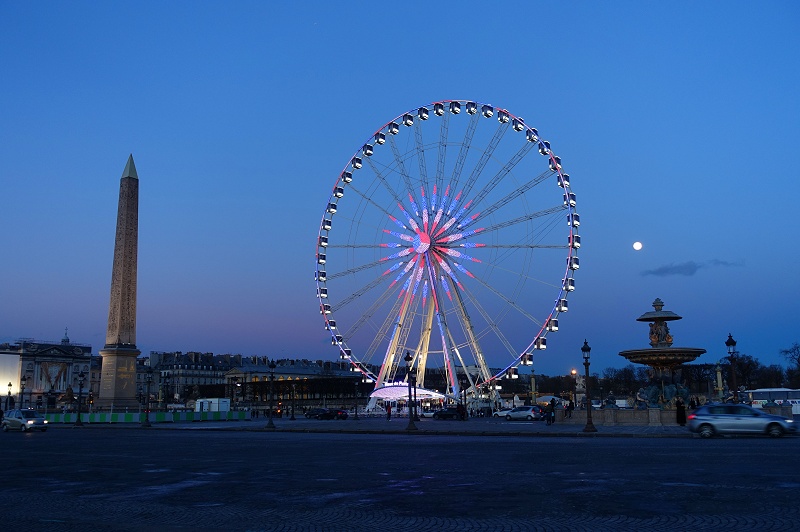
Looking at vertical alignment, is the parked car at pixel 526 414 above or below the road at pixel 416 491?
below

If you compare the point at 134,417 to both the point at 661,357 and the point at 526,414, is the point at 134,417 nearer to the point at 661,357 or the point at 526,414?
the point at 526,414

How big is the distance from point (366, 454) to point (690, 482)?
1039 cm

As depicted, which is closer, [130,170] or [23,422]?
[23,422]

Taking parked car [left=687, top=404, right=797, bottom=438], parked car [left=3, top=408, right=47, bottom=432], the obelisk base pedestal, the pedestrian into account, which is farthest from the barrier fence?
parked car [left=687, top=404, right=797, bottom=438]

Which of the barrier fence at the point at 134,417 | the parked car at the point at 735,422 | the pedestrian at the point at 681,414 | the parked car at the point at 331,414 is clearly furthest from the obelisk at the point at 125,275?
the parked car at the point at 735,422

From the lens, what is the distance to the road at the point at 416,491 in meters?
9.23

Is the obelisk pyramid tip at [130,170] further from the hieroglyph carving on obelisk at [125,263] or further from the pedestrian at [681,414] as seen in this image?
the pedestrian at [681,414]

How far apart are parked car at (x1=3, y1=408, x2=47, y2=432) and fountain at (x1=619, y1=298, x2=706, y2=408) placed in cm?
3500

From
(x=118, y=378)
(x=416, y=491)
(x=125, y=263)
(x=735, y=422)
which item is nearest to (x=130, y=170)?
(x=125, y=263)

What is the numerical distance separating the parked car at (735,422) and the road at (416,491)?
8635mm

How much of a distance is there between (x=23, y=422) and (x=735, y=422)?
38792 mm

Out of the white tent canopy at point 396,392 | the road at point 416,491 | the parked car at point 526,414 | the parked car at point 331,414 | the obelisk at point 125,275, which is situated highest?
the obelisk at point 125,275

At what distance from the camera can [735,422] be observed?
94.8ft

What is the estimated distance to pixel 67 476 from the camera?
15.4 meters
